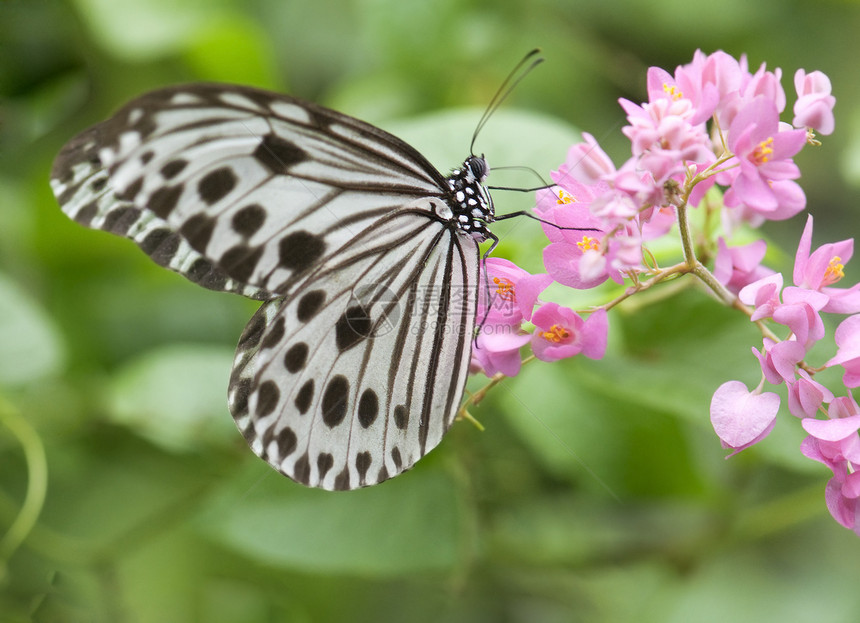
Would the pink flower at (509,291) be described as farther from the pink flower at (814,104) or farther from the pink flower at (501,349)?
the pink flower at (814,104)

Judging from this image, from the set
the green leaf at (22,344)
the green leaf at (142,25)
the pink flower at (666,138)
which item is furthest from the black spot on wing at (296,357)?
the green leaf at (142,25)

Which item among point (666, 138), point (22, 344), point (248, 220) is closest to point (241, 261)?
point (248, 220)

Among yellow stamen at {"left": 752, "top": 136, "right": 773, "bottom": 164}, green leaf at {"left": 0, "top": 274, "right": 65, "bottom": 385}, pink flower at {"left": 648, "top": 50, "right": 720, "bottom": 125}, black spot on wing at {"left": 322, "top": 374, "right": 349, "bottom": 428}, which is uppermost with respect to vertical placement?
pink flower at {"left": 648, "top": 50, "right": 720, "bottom": 125}

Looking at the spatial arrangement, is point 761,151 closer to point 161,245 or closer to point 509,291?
point 509,291

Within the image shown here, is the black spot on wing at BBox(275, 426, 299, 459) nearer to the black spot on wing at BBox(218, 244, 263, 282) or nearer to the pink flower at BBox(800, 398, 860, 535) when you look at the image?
the black spot on wing at BBox(218, 244, 263, 282)

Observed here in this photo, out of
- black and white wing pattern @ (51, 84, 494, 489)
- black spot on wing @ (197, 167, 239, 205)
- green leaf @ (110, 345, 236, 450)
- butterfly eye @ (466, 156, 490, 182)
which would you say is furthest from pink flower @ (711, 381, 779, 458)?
green leaf @ (110, 345, 236, 450)

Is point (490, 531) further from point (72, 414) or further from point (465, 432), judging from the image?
point (72, 414)
